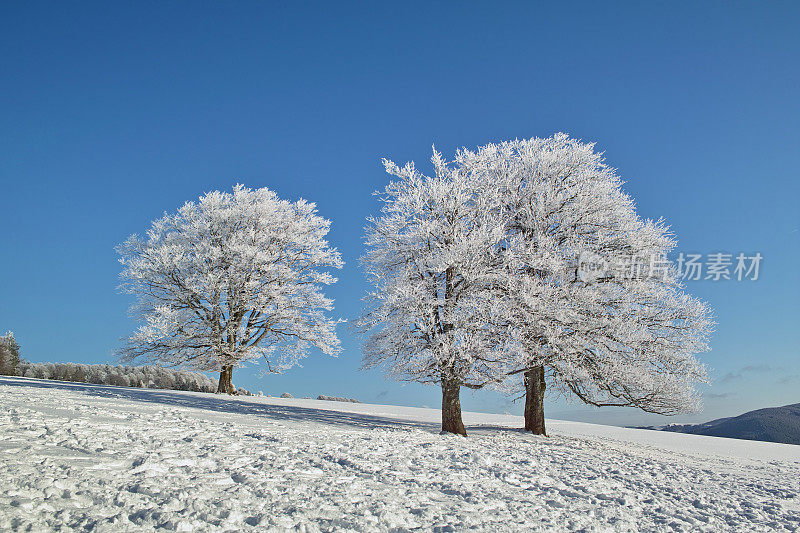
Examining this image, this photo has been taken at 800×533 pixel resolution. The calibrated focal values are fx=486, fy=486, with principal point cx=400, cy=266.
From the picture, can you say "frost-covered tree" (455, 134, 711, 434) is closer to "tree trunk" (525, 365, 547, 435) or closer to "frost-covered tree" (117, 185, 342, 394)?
"tree trunk" (525, 365, 547, 435)

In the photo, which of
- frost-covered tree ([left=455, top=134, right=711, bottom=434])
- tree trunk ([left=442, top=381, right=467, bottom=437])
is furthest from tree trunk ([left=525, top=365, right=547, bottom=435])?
tree trunk ([left=442, top=381, right=467, bottom=437])

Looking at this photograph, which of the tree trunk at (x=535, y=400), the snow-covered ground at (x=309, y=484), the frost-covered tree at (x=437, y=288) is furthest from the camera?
the tree trunk at (x=535, y=400)

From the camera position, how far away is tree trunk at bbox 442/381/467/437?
1455 cm

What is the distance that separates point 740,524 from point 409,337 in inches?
349

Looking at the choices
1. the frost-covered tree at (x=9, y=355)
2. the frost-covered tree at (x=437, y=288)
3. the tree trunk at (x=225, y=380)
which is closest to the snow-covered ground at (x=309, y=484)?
the frost-covered tree at (x=437, y=288)

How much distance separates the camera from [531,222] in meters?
16.8

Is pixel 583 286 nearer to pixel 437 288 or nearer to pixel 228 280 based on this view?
pixel 437 288

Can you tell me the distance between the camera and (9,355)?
2972 centimetres

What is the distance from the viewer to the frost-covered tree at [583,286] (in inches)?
572

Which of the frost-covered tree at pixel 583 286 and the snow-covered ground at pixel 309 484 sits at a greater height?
the frost-covered tree at pixel 583 286

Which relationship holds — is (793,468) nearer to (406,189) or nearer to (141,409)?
(406,189)

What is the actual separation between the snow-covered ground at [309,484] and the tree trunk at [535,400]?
19.8 feet

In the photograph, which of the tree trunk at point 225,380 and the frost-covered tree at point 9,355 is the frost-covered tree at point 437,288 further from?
the frost-covered tree at point 9,355

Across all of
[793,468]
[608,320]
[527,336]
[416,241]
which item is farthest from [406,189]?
[793,468]
